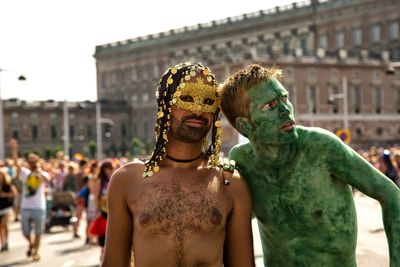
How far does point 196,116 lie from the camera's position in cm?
332

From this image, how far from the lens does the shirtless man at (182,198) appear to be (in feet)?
10.6

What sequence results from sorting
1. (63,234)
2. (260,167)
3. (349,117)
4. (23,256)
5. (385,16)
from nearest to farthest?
(260,167)
(23,256)
(63,234)
(349,117)
(385,16)

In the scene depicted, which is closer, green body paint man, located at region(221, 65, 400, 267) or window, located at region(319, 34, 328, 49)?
green body paint man, located at region(221, 65, 400, 267)

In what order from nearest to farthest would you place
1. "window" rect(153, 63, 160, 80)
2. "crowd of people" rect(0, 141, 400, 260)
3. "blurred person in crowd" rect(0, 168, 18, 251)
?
"crowd of people" rect(0, 141, 400, 260)
"blurred person in crowd" rect(0, 168, 18, 251)
"window" rect(153, 63, 160, 80)

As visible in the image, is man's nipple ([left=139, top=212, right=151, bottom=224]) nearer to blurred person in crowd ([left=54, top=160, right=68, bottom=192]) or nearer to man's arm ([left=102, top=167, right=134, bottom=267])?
man's arm ([left=102, top=167, right=134, bottom=267])

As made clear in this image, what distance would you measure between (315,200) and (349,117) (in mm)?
87256

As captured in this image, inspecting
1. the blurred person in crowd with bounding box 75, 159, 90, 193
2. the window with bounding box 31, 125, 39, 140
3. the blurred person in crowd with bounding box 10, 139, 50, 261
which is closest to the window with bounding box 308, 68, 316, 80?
the window with bounding box 31, 125, 39, 140

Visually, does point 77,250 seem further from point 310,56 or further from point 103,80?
point 103,80

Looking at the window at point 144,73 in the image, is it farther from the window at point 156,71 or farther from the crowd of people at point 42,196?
the crowd of people at point 42,196

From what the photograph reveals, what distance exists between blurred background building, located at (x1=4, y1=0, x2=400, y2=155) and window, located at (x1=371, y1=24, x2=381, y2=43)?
0.11m

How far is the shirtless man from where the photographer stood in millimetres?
3232

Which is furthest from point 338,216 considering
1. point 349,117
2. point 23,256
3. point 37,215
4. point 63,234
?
point 349,117

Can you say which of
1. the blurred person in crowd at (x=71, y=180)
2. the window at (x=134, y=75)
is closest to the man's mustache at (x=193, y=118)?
the blurred person in crowd at (x=71, y=180)

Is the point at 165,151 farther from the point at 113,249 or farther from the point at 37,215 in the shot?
the point at 37,215
